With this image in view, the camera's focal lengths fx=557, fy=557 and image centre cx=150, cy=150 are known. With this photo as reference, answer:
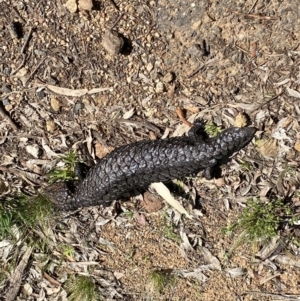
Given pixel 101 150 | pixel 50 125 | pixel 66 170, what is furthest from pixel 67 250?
pixel 50 125

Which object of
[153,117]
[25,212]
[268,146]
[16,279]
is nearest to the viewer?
[268,146]

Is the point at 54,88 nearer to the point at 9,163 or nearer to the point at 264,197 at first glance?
the point at 9,163

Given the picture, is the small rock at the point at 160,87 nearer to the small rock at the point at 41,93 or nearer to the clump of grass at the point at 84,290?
the small rock at the point at 41,93

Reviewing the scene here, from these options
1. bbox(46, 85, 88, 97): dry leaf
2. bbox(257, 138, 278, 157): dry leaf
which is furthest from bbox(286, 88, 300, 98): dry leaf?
bbox(46, 85, 88, 97): dry leaf

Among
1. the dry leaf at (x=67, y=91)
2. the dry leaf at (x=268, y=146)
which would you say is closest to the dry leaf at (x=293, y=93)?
the dry leaf at (x=268, y=146)

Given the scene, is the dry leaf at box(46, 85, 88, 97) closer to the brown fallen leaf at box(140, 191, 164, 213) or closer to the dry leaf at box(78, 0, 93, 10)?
the dry leaf at box(78, 0, 93, 10)

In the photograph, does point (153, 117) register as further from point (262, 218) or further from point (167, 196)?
point (262, 218)

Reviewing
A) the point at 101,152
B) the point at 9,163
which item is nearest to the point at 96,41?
the point at 101,152
